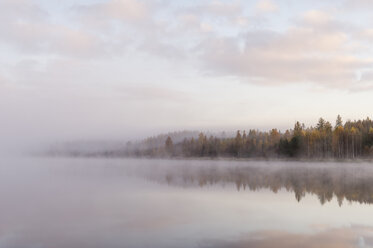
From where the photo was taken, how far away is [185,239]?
12992mm

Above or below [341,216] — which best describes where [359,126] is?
above

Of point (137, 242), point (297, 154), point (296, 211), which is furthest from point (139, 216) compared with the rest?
point (297, 154)

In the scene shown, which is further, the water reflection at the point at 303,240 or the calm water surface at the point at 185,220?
the calm water surface at the point at 185,220

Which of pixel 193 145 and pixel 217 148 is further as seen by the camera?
pixel 193 145

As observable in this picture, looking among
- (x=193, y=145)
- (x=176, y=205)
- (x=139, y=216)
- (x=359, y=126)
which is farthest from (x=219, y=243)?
(x=193, y=145)

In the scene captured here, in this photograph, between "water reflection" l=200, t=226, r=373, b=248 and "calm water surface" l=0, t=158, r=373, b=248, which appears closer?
"water reflection" l=200, t=226, r=373, b=248

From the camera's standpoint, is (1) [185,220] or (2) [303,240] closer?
(2) [303,240]

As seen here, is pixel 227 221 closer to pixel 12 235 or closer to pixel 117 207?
pixel 117 207

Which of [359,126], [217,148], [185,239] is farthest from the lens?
[217,148]

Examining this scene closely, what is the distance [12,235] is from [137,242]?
195 inches

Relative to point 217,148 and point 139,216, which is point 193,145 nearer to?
point 217,148

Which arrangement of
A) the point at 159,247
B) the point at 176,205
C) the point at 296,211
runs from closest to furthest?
the point at 159,247
the point at 296,211
the point at 176,205

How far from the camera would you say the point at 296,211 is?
19594 millimetres

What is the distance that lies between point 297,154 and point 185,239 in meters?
103
